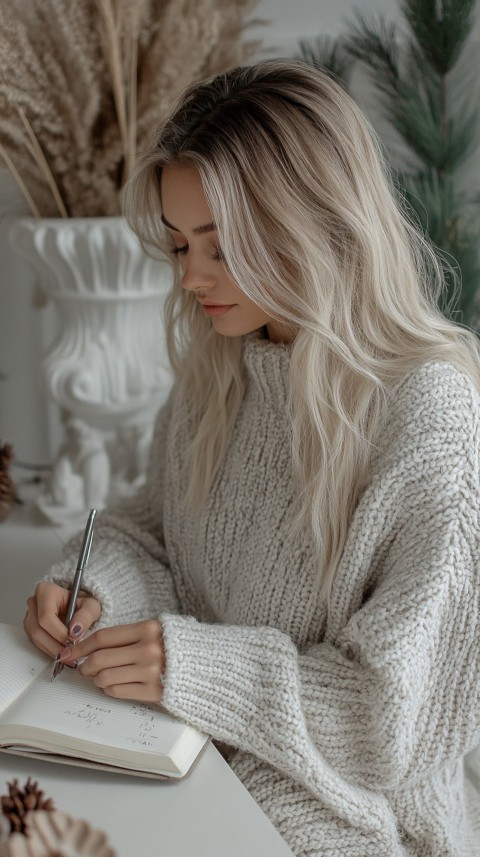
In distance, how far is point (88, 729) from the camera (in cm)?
84

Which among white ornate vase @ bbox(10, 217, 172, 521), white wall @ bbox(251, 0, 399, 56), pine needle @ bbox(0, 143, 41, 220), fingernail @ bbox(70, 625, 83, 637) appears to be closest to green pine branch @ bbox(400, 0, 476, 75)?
white wall @ bbox(251, 0, 399, 56)

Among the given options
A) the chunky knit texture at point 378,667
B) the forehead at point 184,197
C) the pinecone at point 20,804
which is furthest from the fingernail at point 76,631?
the forehead at point 184,197

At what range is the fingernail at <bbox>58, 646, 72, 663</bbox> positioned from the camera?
37.0 inches

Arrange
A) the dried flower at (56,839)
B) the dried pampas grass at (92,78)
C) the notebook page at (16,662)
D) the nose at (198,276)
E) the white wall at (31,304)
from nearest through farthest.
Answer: the dried flower at (56,839)
the notebook page at (16,662)
the nose at (198,276)
the dried pampas grass at (92,78)
the white wall at (31,304)

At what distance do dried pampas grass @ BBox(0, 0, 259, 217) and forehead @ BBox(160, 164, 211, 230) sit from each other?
1.29ft

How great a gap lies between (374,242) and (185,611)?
562mm

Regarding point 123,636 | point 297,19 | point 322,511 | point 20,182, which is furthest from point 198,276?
point 297,19

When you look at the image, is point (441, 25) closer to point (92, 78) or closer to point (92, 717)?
point (92, 78)

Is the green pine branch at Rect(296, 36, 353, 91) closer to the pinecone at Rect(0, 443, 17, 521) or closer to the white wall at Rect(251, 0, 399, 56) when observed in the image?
the white wall at Rect(251, 0, 399, 56)

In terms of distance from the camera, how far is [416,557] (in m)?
0.91

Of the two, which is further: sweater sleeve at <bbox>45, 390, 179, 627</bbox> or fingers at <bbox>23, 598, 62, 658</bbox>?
sweater sleeve at <bbox>45, 390, 179, 627</bbox>

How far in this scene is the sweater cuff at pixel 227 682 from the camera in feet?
2.92

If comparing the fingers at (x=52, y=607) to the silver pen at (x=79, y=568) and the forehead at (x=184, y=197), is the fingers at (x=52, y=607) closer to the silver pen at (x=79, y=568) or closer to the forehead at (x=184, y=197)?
the silver pen at (x=79, y=568)

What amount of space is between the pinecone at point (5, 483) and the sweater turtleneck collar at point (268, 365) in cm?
45
